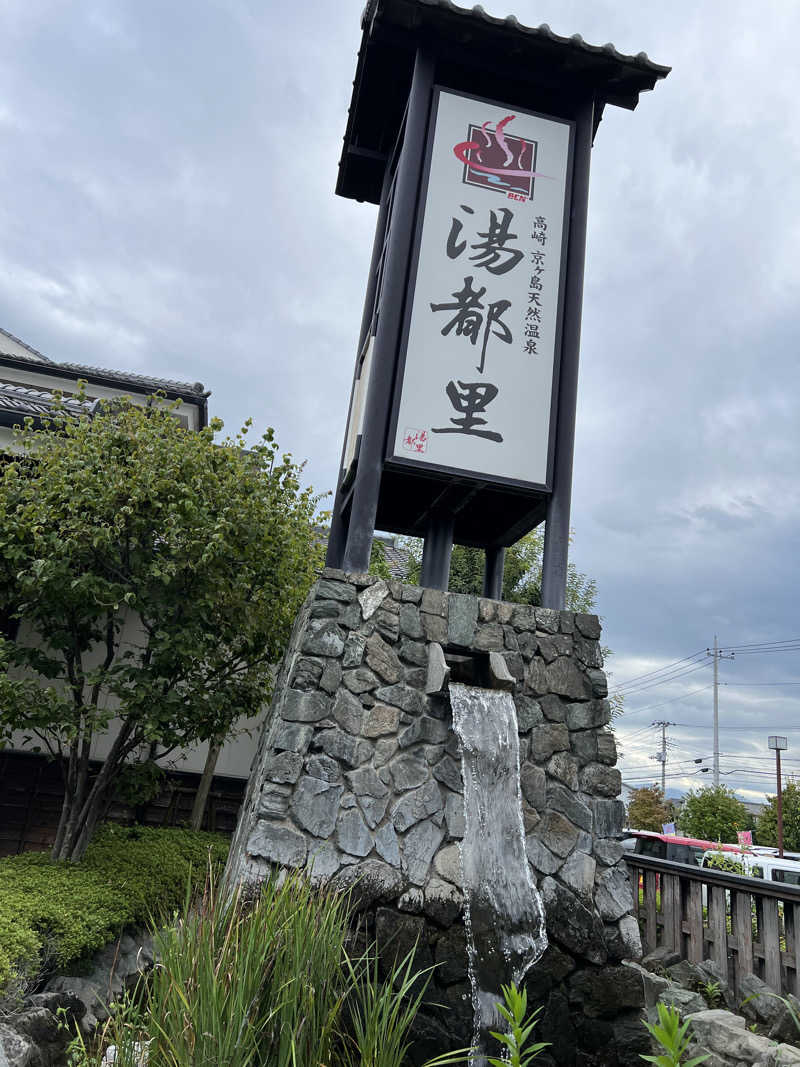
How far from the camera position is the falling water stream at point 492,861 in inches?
182

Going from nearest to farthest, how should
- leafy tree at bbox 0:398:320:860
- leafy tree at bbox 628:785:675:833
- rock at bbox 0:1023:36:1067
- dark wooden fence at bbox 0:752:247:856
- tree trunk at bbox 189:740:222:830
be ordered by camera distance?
rock at bbox 0:1023:36:1067, leafy tree at bbox 0:398:320:860, dark wooden fence at bbox 0:752:247:856, tree trunk at bbox 189:740:222:830, leafy tree at bbox 628:785:675:833

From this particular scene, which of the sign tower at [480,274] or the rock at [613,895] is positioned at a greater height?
the sign tower at [480,274]

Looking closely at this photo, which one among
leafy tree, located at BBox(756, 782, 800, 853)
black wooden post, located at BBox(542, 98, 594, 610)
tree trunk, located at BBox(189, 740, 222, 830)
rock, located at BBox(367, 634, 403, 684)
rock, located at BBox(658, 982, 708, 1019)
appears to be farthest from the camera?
leafy tree, located at BBox(756, 782, 800, 853)

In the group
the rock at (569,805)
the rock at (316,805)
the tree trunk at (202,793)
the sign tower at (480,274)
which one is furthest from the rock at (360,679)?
the tree trunk at (202,793)

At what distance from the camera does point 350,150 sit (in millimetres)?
8273

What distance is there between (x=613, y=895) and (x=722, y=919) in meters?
1.20

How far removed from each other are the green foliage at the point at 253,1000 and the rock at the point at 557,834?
2.18m

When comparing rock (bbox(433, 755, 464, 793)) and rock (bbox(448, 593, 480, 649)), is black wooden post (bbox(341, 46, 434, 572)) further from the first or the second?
rock (bbox(433, 755, 464, 793))

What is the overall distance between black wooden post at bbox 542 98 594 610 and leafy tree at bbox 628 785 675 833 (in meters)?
28.8

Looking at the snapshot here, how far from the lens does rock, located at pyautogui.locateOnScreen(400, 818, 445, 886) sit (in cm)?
483

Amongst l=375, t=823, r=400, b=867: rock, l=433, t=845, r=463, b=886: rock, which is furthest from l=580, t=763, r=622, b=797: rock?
l=375, t=823, r=400, b=867: rock

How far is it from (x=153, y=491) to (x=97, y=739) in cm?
461

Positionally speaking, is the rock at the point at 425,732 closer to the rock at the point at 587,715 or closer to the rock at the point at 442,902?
the rock at the point at 442,902

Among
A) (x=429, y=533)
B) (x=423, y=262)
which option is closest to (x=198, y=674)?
(x=429, y=533)
